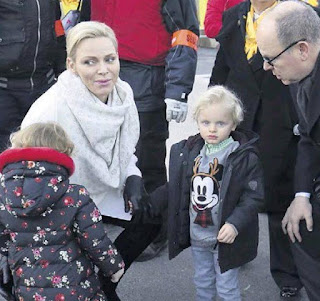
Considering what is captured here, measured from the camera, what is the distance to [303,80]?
276cm

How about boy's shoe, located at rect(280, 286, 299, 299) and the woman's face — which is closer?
the woman's face

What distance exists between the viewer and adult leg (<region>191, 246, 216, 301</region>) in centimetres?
319

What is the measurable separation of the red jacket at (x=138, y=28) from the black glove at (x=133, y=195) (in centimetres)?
96

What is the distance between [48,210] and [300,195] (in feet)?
3.88

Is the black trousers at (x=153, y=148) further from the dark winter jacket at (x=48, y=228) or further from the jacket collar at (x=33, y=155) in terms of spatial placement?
the jacket collar at (x=33, y=155)

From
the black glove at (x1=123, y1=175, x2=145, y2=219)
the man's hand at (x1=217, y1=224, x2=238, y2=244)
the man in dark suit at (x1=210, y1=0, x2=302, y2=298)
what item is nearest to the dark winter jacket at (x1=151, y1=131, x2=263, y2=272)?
the man's hand at (x1=217, y1=224, x2=238, y2=244)

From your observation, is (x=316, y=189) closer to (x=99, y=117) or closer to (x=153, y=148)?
(x=99, y=117)

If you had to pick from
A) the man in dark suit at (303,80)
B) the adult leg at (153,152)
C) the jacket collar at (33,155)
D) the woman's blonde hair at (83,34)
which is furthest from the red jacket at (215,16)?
the jacket collar at (33,155)

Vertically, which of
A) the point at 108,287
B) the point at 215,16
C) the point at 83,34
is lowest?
the point at 108,287

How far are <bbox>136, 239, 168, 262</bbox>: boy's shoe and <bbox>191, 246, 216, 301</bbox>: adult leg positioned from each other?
959 mm

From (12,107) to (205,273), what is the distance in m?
1.65

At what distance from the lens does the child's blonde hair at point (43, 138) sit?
8.52 ft

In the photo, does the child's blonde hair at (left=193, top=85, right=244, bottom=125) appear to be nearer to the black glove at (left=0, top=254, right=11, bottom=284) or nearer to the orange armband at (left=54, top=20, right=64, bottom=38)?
the black glove at (left=0, top=254, right=11, bottom=284)

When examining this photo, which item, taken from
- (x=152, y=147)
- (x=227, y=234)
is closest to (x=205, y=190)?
(x=227, y=234)
